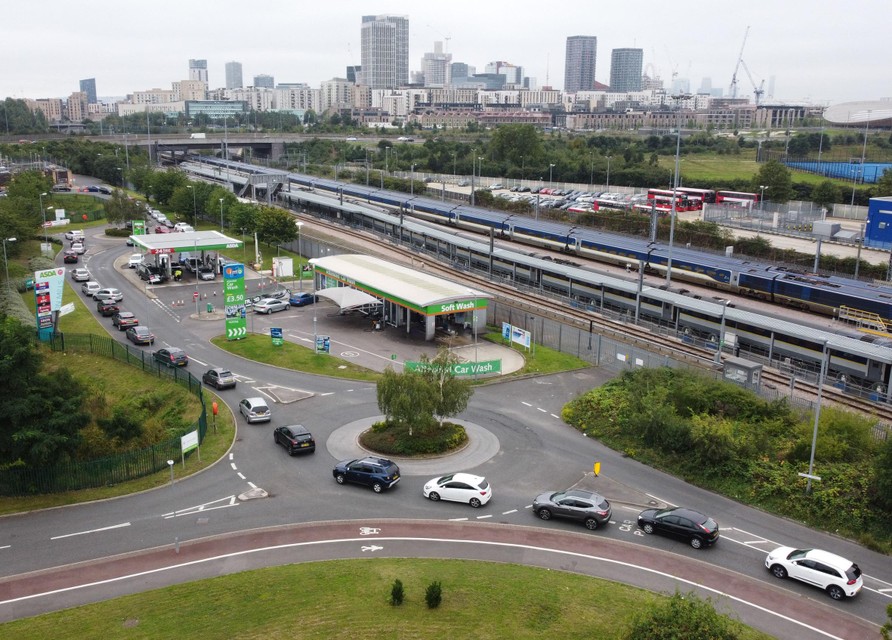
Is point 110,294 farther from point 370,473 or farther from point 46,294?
point 370,473

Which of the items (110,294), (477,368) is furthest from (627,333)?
(110,294)

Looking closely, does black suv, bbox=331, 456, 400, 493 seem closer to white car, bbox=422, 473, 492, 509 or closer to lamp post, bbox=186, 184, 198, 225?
white car, bbox=422, 473, 492, 509

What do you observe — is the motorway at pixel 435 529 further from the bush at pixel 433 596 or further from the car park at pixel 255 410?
the bush at pixel 433 596

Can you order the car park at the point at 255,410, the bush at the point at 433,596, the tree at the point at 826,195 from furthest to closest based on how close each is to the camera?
1. the tree at the point at 826,195
2. the car park at the point at 255,410
3. the bush at the point at 433,596

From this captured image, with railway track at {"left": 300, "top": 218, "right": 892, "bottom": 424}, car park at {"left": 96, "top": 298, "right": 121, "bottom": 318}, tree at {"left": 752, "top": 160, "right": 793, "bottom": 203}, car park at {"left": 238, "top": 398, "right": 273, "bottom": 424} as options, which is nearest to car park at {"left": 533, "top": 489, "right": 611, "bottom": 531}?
car park at {"left": 238, "top": 398, "right": 273, "bottom": 424}

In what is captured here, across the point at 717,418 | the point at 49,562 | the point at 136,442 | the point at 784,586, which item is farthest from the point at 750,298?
the point at 49,562

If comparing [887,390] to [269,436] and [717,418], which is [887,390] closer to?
[717,418]

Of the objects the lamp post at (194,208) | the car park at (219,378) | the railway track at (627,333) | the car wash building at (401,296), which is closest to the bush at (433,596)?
the car park at (219,378)
